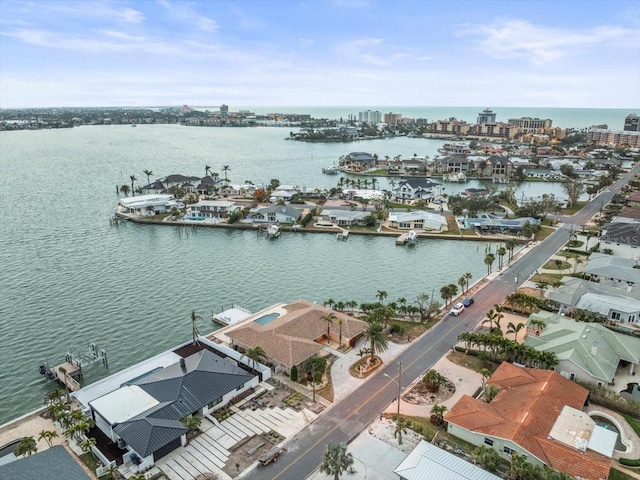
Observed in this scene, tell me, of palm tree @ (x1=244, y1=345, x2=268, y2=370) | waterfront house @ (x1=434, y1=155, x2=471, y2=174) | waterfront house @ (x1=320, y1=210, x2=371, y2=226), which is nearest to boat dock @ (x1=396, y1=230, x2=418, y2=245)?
waterfront house @ (x1=320, y1=210, x2=371, y2=226)

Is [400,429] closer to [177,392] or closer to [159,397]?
[177,392]

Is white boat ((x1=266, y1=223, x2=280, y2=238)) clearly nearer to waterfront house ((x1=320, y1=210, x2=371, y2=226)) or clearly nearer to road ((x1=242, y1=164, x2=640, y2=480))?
waterfront house ((x1=320, y1=210, x2=371, y2=226))

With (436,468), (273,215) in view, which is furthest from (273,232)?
(436,468)

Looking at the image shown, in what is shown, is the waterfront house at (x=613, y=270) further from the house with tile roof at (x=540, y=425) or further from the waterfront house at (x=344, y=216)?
the waterfront house at (x=344, y=216)

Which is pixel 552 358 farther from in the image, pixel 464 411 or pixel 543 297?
pixel 543 297

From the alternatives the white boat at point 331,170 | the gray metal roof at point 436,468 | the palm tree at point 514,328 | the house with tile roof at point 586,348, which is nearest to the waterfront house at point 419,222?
the palm tree at point 514,328

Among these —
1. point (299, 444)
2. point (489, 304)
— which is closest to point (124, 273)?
point (299, 444)
